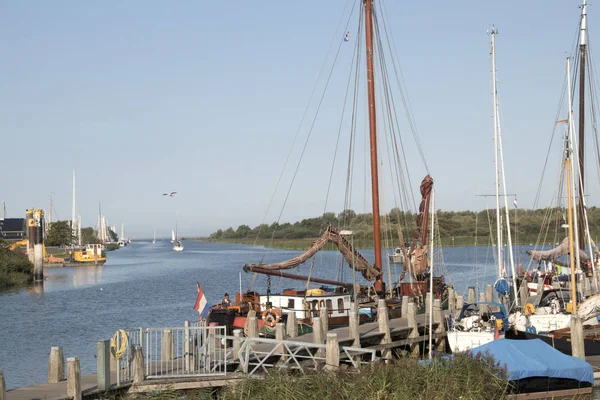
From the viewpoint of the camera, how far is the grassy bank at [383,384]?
18734 mm

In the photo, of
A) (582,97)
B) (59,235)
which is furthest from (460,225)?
(582,97)

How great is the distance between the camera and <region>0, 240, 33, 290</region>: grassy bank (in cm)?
8025

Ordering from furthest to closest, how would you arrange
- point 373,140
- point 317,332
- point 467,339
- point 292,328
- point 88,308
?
point 88,308 < point 373,140 < point 467,339 < point 292,328 < point 317,332

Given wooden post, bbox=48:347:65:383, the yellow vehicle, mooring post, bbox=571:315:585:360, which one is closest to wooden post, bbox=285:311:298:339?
wooden post, bbox=48:347:65:383

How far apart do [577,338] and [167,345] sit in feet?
46.1

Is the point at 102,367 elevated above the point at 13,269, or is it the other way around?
the point at 13,269

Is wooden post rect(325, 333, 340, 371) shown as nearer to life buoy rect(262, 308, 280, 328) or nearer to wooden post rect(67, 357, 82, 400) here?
wooden post rect(67, 357, 82, 400)

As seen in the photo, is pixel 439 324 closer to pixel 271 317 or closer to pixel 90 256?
pixel 271 317

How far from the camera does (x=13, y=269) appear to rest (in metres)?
83.6

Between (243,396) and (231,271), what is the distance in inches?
3615

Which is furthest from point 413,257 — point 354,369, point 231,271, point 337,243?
point 231,271

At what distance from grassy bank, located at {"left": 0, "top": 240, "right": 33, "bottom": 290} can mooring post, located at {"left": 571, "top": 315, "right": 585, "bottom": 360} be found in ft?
208

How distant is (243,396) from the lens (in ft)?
64.0

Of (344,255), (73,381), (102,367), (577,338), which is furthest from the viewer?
(344,255)
